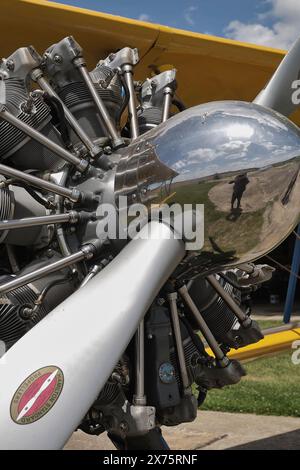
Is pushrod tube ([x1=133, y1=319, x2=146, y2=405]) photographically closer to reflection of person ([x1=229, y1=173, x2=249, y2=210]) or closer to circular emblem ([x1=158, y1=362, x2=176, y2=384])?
circular emblem ([x1=158, y1=362, x2=176, y2=384])

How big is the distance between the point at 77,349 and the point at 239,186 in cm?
78

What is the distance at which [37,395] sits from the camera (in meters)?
1.91

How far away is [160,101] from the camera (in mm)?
3326

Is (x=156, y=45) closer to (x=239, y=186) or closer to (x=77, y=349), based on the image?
(x=239, y=186)

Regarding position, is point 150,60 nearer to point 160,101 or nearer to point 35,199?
point 160,101

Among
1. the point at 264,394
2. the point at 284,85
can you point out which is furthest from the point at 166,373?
the point at 264,394

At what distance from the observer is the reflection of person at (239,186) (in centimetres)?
220

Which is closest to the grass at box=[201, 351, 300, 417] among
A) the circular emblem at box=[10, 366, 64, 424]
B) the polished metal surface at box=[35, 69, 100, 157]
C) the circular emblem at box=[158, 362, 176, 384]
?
the circular emblem at box=[158, 362, 176, 384]

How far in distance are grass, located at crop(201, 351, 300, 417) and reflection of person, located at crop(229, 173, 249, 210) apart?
354 centimetres

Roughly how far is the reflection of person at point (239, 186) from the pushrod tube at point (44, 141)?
74cm

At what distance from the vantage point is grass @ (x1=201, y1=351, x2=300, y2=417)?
21.4 ft

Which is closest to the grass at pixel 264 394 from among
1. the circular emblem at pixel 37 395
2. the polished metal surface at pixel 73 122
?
the polished metal surface at pixel 73 122
